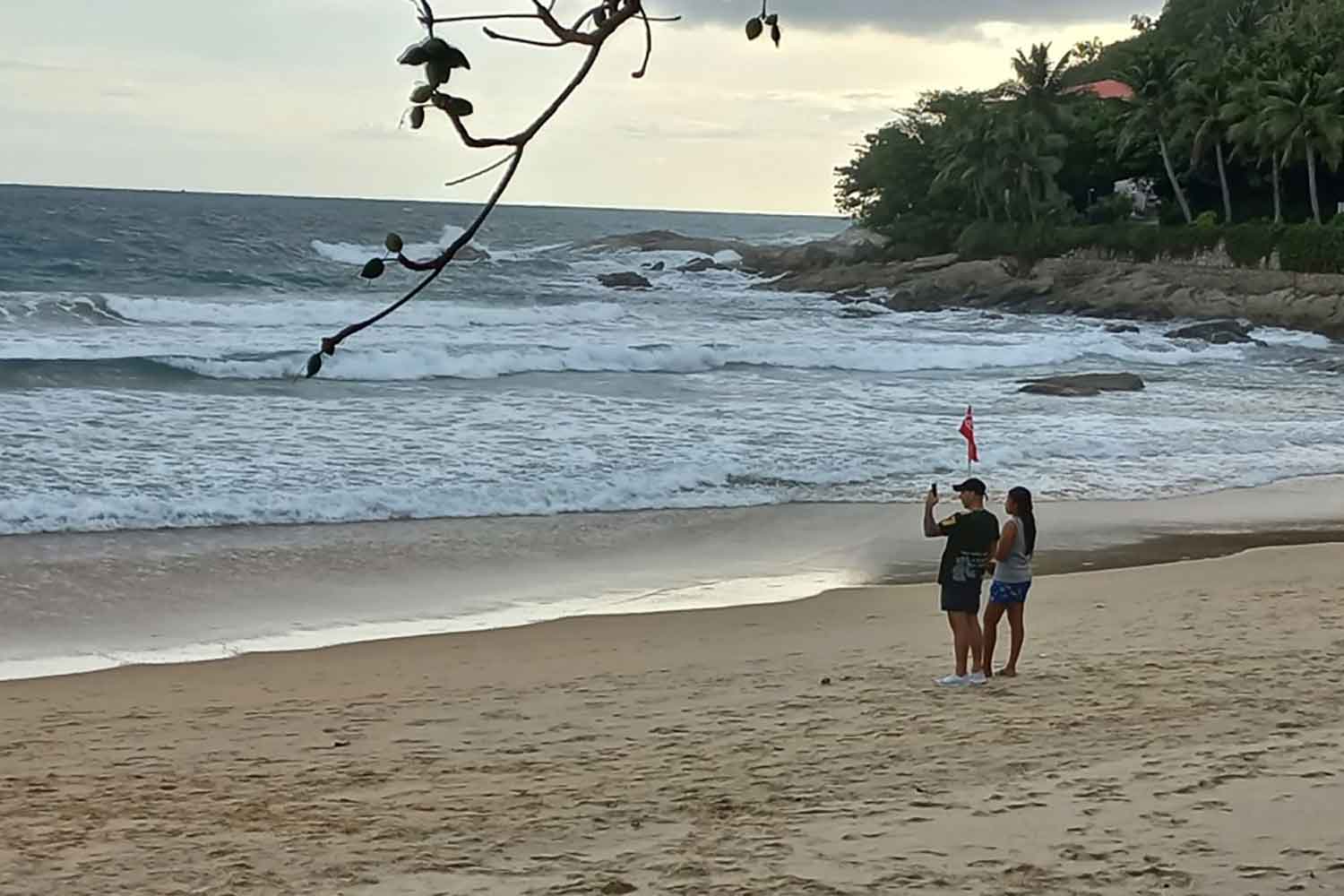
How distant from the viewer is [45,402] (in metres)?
20.9

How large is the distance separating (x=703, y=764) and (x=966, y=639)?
2.28 meters

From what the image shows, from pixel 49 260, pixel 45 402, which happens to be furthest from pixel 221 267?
pixel 45 402

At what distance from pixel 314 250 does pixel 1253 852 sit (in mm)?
71007

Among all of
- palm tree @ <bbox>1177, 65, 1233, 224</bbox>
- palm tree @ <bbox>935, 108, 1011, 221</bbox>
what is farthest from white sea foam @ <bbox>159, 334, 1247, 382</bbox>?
palm tree @ <bbox>935, 108, 1011, 221</bbox>

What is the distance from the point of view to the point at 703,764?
7.05 m

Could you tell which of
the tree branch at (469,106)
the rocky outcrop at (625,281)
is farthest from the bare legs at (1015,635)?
the rocky outcrop at (625,281)

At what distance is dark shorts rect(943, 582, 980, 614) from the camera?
8.74 metres

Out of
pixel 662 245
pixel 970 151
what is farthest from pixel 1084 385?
pixel 662 245

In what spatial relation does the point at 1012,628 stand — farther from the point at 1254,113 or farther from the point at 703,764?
the point at 1254,113

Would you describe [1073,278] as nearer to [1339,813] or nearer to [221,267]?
[221,267]

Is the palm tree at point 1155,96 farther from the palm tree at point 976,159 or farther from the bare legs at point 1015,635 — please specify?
the bare legs at point 1015,635

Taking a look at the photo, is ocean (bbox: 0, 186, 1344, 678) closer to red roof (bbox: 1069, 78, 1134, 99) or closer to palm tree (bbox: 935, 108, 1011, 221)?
palm tree (bbox: 935, 108, 1011, 221)

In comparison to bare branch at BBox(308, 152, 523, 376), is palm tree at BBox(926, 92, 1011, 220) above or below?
above

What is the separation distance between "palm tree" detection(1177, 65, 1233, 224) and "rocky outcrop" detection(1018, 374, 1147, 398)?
2678cm
